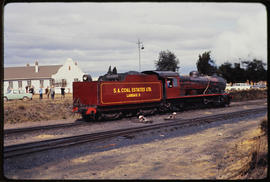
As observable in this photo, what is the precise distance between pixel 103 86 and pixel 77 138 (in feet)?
20.2

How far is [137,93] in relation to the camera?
782 inches

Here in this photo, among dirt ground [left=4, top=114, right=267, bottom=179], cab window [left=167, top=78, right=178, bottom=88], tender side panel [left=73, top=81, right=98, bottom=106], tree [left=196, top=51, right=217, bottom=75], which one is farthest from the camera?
tree [left=196, top=51, right=217, bottom=75]

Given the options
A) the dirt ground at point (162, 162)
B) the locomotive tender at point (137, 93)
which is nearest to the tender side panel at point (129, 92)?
the locomotive tender at point (137, 93)

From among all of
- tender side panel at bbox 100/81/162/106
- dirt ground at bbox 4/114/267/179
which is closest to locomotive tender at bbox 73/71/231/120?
tender side panel at bbox 100/81/162/106

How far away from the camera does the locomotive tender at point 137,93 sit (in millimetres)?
18141

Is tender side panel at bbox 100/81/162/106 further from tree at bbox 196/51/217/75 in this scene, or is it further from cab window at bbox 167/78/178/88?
tree at bbox 196/51/217/75

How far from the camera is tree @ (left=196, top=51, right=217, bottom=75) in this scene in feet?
135

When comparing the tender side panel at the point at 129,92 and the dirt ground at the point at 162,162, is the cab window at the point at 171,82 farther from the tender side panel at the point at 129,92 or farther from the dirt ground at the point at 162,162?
the dirt ground at the point at 162,162

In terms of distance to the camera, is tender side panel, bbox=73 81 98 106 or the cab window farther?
the cab window

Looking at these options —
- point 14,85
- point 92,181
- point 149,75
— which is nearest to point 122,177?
point 92,181

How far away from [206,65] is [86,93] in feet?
98.3

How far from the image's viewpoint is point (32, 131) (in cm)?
1480

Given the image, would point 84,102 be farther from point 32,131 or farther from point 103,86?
point 32,131

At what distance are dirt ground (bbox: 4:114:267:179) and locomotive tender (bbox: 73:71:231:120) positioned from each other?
7.17 m
